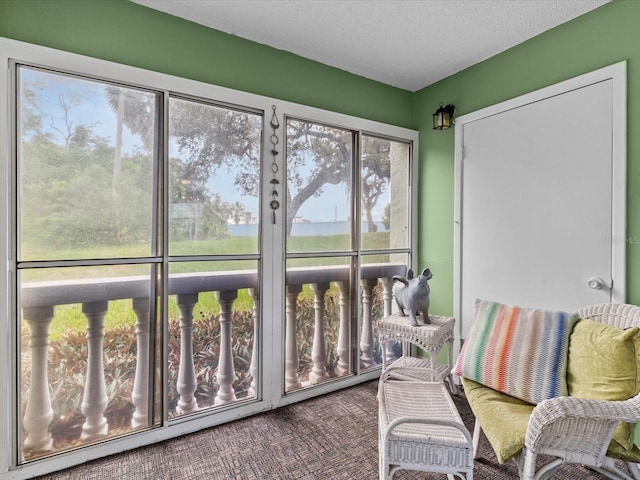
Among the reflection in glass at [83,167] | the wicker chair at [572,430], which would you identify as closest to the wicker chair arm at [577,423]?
the wicker chair at [572,430]

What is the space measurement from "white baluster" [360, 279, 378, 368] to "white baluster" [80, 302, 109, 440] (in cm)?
186

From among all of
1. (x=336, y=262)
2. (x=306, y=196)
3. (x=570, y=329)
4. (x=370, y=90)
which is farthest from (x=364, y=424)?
(x=370, y=90)

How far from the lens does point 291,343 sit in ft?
8.54

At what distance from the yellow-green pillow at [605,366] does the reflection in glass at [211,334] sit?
1813mm

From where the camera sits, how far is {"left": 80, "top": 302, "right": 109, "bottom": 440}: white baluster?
190cm

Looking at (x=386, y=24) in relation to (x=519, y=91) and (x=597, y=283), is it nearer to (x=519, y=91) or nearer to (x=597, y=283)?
(x=519, y=91)

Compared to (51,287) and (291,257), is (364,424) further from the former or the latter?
(51,287)

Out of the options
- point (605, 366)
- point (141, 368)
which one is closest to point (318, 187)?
point (141, 368)

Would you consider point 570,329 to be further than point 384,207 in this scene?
No

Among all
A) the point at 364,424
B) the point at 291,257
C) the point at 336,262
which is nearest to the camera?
the point at 364,424

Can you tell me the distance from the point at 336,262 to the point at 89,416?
182 centimetres

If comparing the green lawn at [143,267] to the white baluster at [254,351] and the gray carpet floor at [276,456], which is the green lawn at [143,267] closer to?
the white baluster at [254,351]

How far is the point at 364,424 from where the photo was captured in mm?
2250

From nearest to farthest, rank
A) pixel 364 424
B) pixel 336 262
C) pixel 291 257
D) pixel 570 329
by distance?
pixel 570 329
pixel 364 424
pixel 291 257
pixel 336 262
